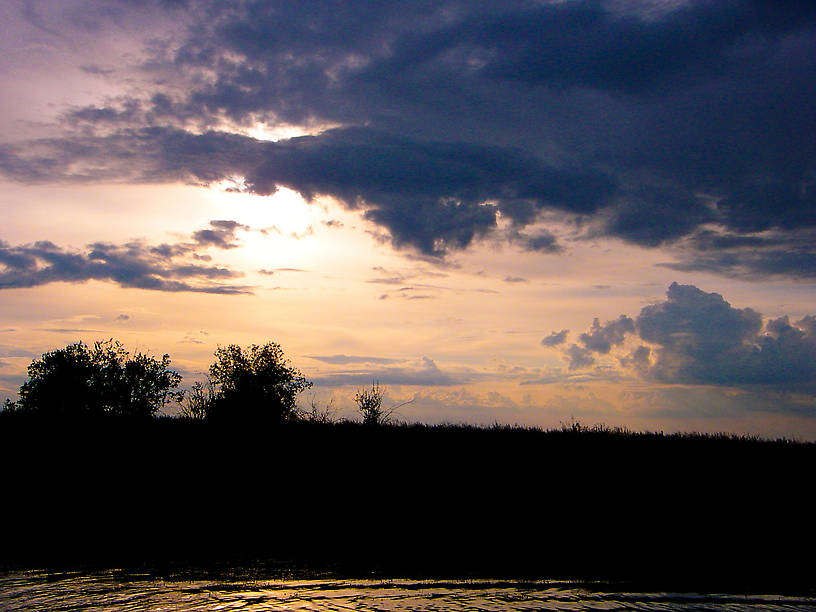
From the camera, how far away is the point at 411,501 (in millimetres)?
25656

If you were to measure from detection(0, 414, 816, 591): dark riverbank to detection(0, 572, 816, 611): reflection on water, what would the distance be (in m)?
1.84

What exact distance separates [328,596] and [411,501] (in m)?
14.5

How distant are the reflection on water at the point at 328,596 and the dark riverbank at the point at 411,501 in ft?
6.05

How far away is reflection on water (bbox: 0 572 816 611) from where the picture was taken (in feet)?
35.0

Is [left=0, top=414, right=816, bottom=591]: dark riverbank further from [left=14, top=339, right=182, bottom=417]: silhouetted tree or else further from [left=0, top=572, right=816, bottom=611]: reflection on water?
[left=14, top=339, right=182, bottom=417]: silhouetted tree

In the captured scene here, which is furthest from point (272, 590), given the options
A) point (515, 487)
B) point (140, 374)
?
point (140, 374)

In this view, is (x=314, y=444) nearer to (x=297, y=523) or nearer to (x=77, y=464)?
(x=297, y=523)

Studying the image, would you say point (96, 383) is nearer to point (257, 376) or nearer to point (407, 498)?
point (257, 376)

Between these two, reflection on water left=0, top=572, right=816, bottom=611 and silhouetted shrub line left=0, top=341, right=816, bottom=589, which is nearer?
reflection on water left=0, top=572, right=816, bottom=611

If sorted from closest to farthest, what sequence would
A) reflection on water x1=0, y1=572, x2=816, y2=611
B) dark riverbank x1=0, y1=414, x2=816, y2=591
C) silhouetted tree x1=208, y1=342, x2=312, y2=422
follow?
reflection on water x1=0, y1=572, x2=816, y2=611 → dark riverbank x1=0, y1=414, x2=816, y2=591 → silhouetted tree x1=208, y1=342, x2=312, y2=422

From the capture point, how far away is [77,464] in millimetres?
28812

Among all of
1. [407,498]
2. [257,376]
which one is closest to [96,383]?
[257,376]

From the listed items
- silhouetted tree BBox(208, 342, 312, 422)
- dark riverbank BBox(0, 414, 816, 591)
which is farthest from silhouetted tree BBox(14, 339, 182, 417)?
dark riverbank BBox(0, 414, 816, 591)

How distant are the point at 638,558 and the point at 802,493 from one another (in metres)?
12.5
